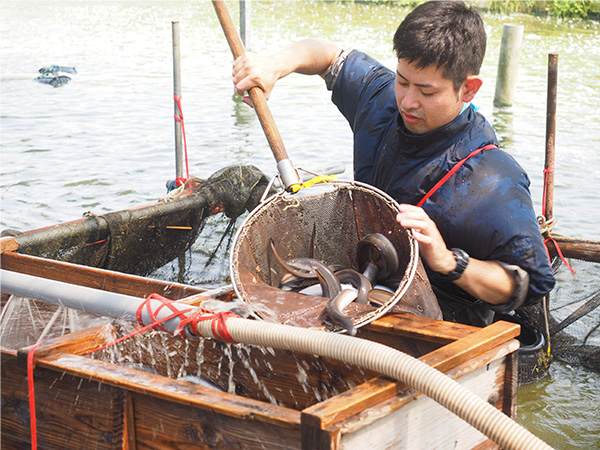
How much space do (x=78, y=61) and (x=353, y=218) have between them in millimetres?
14546

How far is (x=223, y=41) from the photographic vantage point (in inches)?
738

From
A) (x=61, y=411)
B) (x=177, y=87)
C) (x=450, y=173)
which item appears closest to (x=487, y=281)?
(x=450, y=173)

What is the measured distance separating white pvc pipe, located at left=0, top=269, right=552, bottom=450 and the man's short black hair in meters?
1.40

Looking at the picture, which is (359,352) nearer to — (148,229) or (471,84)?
(471,84)

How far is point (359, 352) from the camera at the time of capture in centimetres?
192

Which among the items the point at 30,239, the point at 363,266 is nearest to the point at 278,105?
the point at 30,239

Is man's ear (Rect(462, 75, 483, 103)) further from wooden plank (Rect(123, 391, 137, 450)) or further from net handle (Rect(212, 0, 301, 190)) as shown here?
wooden plank (Rect(123, 391, 137, 450))

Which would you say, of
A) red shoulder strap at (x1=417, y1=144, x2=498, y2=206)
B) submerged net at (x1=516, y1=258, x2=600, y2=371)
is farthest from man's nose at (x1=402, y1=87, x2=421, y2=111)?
submerged net at (x1=516, y1=258, x2=600, y2=371)

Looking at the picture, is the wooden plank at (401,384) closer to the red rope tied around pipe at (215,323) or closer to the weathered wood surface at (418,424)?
the weathered wood surface at (418,424)

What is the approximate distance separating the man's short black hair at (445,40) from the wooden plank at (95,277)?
1.45 metres

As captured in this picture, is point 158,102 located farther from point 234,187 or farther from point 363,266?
point 363,266

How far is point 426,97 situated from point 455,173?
363mm

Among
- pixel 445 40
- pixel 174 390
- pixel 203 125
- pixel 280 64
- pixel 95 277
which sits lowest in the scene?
pixel 203 125

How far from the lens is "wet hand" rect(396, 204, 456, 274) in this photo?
8.13ft
